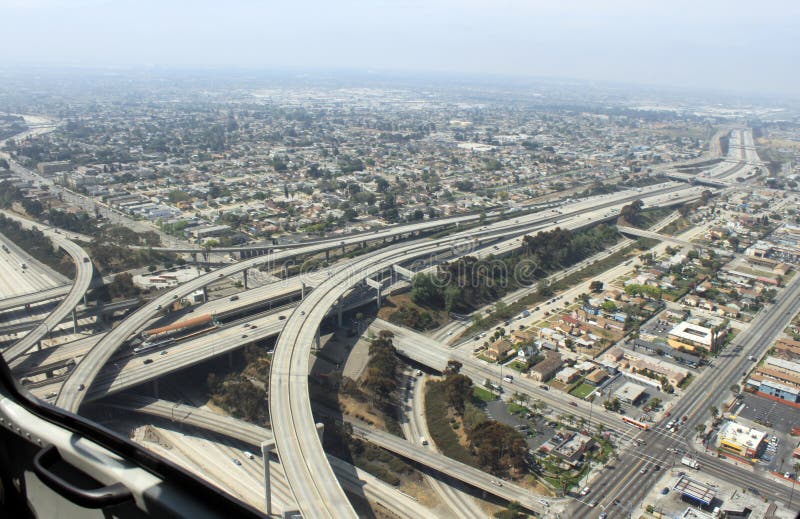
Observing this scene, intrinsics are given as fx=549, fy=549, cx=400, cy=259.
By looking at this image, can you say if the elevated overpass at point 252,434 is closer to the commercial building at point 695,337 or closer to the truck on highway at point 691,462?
the truck on highway at point 691,462

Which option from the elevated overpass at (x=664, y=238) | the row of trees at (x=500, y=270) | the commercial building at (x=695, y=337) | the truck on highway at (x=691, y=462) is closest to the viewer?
the truck on highway at (x=691, y=462)

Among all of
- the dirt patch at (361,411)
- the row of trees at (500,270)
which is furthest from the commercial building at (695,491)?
the row of trees at (500,270)

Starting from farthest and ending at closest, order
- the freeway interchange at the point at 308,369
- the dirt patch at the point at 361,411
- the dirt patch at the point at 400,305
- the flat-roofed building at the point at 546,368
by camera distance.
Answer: the dirt patch at the point at 400,305 → the flat-roofed building at the point at 546,368 → the dirt patch at the point at 361,411 → the freeway interchange at the point at 308,369

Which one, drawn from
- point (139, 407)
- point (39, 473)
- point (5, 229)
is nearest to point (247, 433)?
point (139, 407)

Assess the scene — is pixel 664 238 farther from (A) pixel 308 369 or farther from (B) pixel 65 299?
(B) pixel 65 299

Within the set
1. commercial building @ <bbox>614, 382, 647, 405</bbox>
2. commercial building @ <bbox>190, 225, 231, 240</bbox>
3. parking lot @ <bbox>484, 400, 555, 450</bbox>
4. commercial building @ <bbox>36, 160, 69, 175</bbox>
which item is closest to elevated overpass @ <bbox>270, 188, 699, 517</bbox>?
parking lot @ <bbox>484, 400, 555, 450</bbox>

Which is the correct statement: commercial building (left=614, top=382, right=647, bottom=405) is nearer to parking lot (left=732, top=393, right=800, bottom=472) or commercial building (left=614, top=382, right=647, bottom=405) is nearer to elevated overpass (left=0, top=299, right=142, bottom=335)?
parking lot (left=732, top=393, right=800, bottom=472)

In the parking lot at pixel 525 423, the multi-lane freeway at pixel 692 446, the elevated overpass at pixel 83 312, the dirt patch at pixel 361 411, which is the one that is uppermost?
the elevated overpass at pixel 83 312
